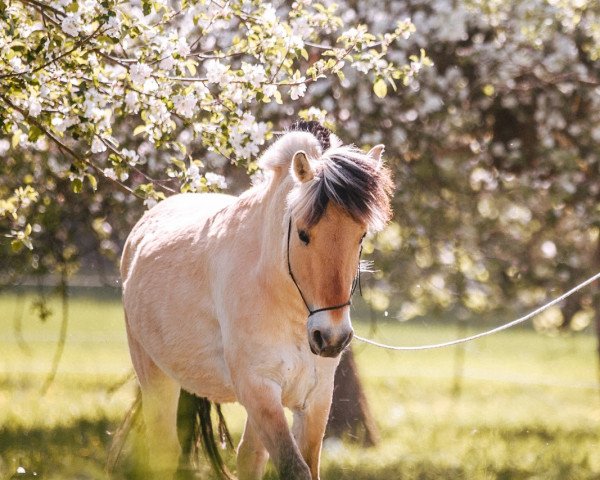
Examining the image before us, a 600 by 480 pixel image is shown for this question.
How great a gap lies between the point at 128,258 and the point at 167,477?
5.08 ft

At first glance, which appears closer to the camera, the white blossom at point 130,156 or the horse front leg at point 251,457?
the horse front leg at point 251,457

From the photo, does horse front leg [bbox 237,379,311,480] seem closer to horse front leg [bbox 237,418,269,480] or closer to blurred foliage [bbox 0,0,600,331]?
horse front leg [bbox 237,418,269,480]

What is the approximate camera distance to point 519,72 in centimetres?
1015

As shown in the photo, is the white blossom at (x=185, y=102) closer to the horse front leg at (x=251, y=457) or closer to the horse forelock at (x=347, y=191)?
the horse forelock at (x=347, y=191)

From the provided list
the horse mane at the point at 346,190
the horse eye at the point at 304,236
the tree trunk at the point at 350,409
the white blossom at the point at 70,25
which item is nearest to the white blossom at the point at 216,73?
the white blossom at the point at 70,25

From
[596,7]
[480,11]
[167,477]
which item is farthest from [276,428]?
[596,7]

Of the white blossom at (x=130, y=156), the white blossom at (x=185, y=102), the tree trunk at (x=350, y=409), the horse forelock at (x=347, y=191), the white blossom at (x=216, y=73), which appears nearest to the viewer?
the horse forelock at (x=347, y=191)

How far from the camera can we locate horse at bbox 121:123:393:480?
4.60 meters

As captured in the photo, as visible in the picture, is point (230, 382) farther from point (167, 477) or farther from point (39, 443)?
point (39, 443)

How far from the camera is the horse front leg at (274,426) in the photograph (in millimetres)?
4691

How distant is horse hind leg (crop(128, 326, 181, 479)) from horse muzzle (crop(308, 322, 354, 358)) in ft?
6.91

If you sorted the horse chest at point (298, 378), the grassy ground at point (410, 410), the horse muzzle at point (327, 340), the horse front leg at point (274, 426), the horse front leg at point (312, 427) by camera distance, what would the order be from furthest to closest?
the grassy ground at point (410, 410)
the horse front leg at point (312, 427)
the horse chest at point (298, 378)
the horse front leg at point (274, 426)
the horse muzzle at point (327, 340)

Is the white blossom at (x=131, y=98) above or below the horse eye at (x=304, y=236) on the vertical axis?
above

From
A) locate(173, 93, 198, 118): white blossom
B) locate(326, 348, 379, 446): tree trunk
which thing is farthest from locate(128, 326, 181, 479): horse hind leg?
locate(326, 348, 379, 446): tree trunk
